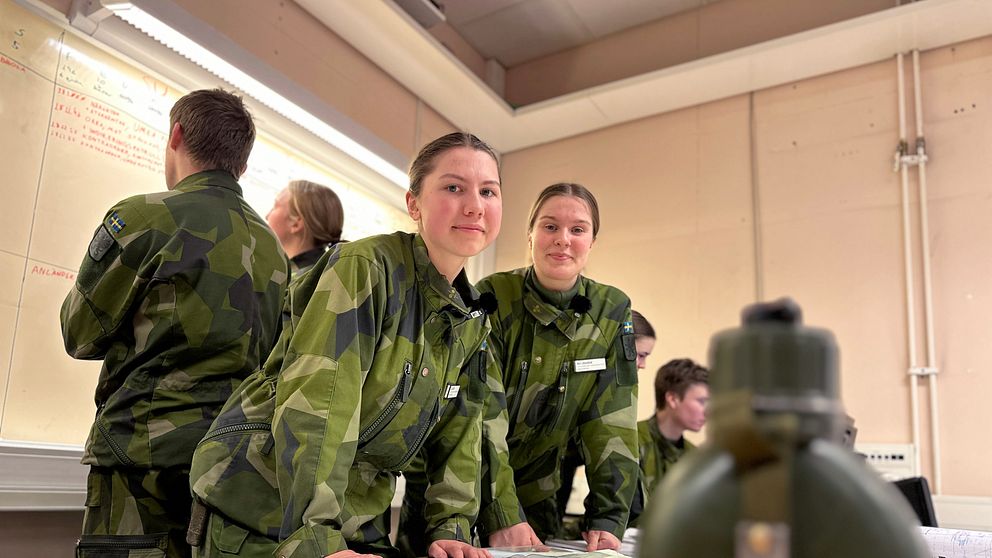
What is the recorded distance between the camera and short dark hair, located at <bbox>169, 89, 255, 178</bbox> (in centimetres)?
193

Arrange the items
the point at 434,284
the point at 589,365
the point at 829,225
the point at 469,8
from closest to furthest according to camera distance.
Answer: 1. the point at 434,284
2. the point at 589,365
3. the point at 829,225
4. the point at 469,8

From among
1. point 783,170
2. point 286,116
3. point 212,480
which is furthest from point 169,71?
point 783,170

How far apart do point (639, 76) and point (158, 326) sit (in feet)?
10.8

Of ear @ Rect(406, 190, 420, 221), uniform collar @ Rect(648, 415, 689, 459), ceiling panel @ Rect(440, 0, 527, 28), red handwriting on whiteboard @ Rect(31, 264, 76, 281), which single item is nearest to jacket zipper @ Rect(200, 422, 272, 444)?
ear @ Rect(406, 190, 420, 221)

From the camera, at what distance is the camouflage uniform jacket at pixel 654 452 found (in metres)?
3.05

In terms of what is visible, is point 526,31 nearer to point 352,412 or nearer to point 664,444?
point 664,444

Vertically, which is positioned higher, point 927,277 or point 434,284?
point 927,277

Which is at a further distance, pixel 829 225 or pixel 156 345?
pixel 829 225

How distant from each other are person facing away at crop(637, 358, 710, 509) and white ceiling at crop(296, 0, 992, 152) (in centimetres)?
178

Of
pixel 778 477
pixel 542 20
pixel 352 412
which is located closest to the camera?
pixel 778 477

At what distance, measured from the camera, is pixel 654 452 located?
3115 millimetres

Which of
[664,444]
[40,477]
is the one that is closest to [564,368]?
[664,444]

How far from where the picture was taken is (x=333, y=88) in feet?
13.0

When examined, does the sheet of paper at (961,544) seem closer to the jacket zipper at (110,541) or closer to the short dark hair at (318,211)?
the jacket zipper at (110,541)
